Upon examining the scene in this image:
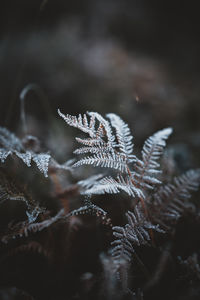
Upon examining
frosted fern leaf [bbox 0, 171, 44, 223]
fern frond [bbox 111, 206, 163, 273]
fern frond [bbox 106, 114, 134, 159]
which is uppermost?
fern frond [bbox 106, 114, 134, 159]

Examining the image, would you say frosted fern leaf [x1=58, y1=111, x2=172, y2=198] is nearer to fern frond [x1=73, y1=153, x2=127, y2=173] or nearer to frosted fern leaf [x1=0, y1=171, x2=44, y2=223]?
fern frond [x1=73, y1=153, x2=127, y2=173]

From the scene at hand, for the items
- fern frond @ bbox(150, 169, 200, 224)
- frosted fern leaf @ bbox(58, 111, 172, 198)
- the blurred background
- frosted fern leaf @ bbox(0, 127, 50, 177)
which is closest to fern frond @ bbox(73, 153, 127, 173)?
frosted fern leaf @ bbox(58, 111, 172, 198)

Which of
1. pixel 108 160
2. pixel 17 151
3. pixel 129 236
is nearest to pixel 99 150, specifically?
pixel 108 160

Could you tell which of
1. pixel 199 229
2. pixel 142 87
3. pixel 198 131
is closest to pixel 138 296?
pixel 199 229

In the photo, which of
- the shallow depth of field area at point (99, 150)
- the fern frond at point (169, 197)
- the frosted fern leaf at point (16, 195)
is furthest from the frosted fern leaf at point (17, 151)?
the fern frond at point (169, 197)

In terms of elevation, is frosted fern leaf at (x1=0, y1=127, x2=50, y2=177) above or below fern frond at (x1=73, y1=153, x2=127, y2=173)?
below

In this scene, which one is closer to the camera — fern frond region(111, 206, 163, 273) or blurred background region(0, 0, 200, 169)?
fern frond region(111, 206, 163, 273)

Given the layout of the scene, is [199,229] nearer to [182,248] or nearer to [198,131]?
[182,248]

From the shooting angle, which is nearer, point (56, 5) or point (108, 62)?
point (108, 62)

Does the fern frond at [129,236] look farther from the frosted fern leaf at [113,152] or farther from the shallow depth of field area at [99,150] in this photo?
the frosted fern leaf at [113,152]
